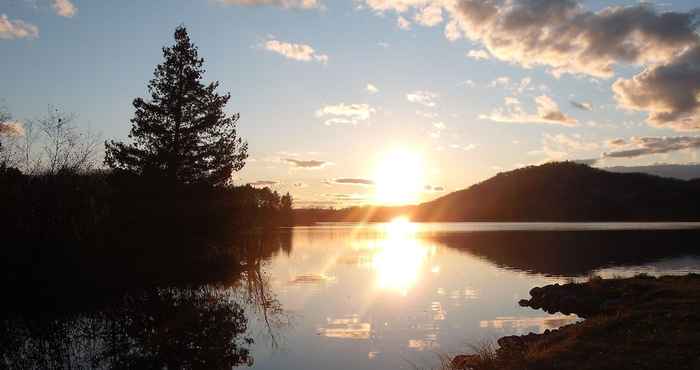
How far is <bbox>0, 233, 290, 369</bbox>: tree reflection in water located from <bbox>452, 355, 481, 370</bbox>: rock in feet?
28.0

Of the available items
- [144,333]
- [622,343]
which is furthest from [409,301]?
[622,343]

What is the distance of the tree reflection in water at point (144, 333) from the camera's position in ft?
62.4

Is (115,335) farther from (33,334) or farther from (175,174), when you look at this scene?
(175,174)

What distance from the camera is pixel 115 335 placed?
2231 centimetres

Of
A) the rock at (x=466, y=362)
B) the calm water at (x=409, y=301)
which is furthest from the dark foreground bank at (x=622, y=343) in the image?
the calm water at (x=409, y=301)

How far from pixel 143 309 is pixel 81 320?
388 cm

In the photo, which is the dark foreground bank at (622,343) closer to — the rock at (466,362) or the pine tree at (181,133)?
the rock at (466,362)

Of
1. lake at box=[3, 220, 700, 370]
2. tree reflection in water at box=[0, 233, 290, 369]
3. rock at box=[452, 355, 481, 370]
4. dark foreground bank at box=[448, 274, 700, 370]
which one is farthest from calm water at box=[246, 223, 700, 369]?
dark foreground bank at box=[448, 274, 700, 370]

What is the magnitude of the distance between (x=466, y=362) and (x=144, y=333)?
47.2 ft

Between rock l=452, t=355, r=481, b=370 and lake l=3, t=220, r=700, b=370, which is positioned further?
lake l=3, t=220, r=700, b=370

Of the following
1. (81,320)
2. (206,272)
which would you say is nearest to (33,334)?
(81,320)

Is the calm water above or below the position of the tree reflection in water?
below

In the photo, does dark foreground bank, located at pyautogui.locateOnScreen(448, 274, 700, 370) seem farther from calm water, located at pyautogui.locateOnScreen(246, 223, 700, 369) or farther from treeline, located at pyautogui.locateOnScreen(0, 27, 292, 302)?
treeline, located at pyautogui.locateOnScreen(0, 27, 292, 302)

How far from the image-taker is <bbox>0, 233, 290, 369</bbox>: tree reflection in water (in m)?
19.0
